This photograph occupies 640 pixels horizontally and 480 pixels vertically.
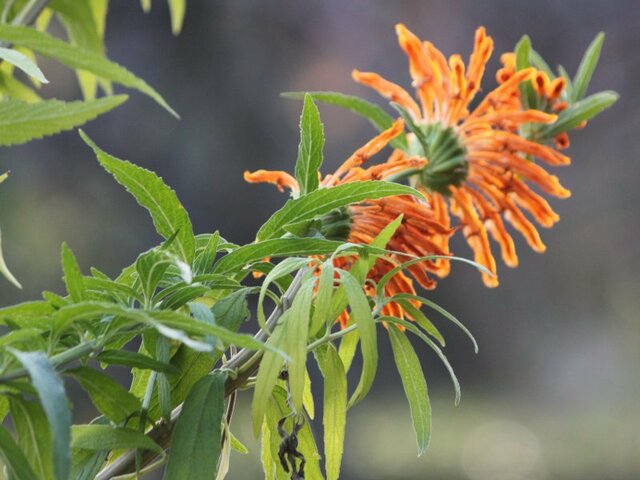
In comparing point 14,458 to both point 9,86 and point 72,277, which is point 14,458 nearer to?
point 72,277

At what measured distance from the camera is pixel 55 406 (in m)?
0.13

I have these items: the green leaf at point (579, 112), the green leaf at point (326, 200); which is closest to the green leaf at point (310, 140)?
the green leaf at point (326, 200)

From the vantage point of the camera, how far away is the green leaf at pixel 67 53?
0.65ft

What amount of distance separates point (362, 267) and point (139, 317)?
2.5 inches

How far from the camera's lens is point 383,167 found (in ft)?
0.84

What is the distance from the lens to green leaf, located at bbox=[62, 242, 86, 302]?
166 millimetres

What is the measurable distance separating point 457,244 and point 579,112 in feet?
6.80

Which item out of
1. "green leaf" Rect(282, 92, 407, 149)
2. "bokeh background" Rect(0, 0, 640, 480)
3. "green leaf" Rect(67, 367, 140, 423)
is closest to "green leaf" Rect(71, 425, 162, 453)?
"green leaf" Rect(67, 367, 140, 423)

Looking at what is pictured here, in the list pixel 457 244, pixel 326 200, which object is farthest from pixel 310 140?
pixel 457 244

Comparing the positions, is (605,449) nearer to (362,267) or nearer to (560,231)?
(560,231)

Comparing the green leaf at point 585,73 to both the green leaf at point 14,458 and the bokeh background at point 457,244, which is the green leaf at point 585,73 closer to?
the green leaf at point 14,458

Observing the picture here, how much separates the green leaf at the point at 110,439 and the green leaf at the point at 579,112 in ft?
0.60

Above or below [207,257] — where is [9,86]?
above

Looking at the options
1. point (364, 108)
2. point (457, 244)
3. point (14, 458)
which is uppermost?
point (457, 244)
